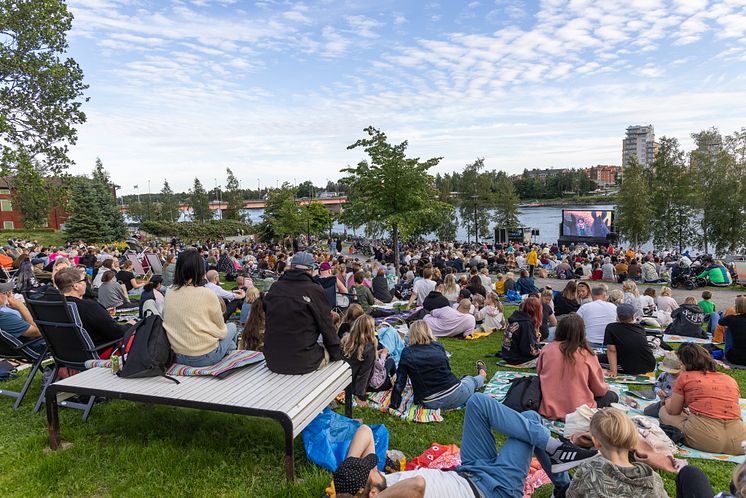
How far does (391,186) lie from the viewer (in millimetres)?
18484

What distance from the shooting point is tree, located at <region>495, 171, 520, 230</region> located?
43.1m

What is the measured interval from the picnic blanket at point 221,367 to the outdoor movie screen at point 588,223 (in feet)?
121

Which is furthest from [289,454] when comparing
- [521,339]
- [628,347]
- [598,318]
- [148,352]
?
[598,318]

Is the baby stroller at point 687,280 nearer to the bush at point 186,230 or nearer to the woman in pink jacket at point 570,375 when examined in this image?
the woman in pink jacket at point 570,375

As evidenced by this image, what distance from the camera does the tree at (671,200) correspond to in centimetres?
2811

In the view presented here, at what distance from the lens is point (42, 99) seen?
15.5 m

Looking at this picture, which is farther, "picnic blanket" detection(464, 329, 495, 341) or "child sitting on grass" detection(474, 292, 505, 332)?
"child sitting on grass" detection(474, 292, 505, 332)

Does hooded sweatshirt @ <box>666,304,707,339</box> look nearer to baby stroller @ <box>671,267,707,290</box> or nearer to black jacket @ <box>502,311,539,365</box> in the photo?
black jacket @ <box>502,311,539,365</box>

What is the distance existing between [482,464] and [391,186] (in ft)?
53.0

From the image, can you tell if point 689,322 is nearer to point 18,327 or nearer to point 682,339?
point 682,339

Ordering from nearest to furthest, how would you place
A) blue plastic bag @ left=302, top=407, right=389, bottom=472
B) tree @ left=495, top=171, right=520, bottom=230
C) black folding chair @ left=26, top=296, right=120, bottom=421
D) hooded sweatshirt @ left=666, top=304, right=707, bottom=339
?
blue plastic bag @ left=302, top=407, right=389, bottom=472 < black folding chair @ left=26, top=296, right=120, bottom=421 < hooded sweatshirt @ left=666, top=304, right=707, bottom=339 < tree @ left=495, top=171, right=520, bottom=230

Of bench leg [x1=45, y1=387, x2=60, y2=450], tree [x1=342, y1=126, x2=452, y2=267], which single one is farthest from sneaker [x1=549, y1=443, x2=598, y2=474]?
tree [x1=342, y1=126, x2=452, y2=267]

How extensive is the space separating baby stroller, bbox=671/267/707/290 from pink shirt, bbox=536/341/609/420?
604 inches

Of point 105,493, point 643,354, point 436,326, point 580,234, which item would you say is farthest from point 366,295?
point 580,234
